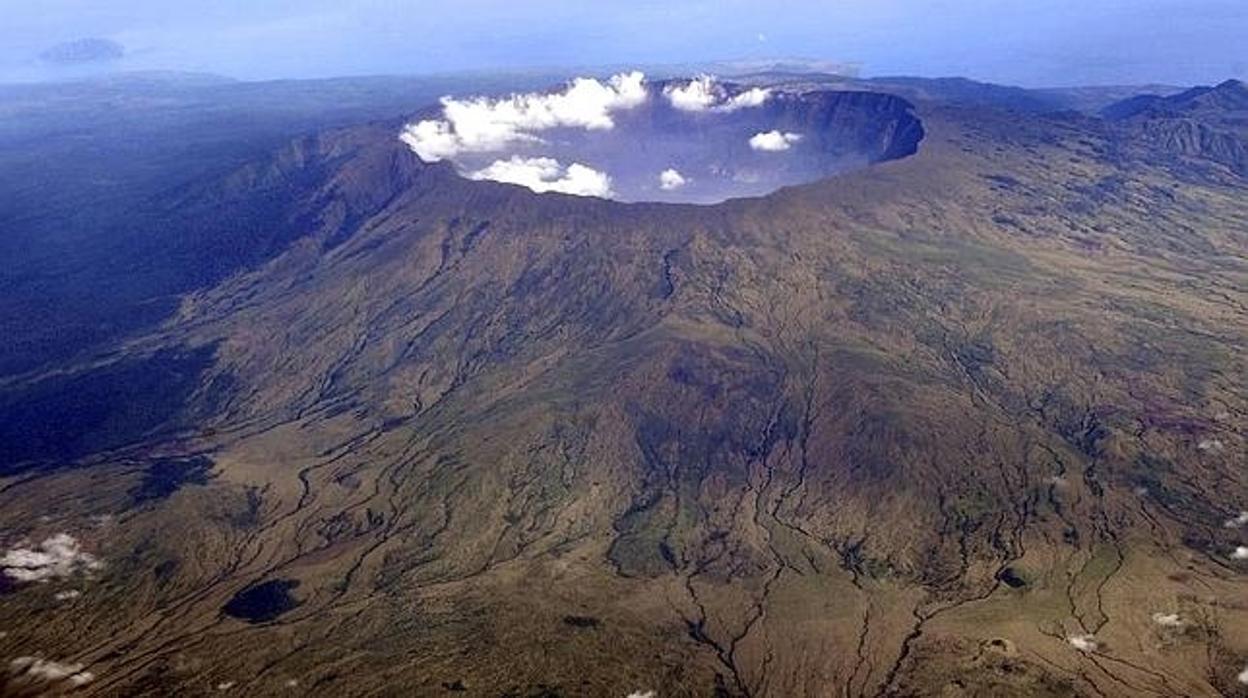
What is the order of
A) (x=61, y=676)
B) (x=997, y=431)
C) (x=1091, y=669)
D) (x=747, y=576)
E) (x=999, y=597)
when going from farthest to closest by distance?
(x=997, y=431), (x=747, y=576), (x=999, y=597), (x=61, y=676), (x=1091, y=669)

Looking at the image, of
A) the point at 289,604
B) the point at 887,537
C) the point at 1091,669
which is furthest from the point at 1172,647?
the point at 289,604

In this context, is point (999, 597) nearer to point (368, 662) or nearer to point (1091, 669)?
point (1091, 669)

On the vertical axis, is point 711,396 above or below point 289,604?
above

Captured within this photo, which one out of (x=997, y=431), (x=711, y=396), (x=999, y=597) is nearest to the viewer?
(x=999, y=597)

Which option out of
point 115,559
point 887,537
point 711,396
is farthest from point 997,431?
point 115,559

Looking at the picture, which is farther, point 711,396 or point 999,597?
point 711,396

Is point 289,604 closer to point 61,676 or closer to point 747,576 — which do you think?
point 61,676

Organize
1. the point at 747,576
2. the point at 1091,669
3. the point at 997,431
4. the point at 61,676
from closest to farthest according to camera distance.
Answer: the point at 1091,669 → the point at 61,676 → the point at 747,576 → the point at 997,431

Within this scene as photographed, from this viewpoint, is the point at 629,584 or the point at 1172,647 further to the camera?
the point at 629,584

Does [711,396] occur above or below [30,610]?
above
